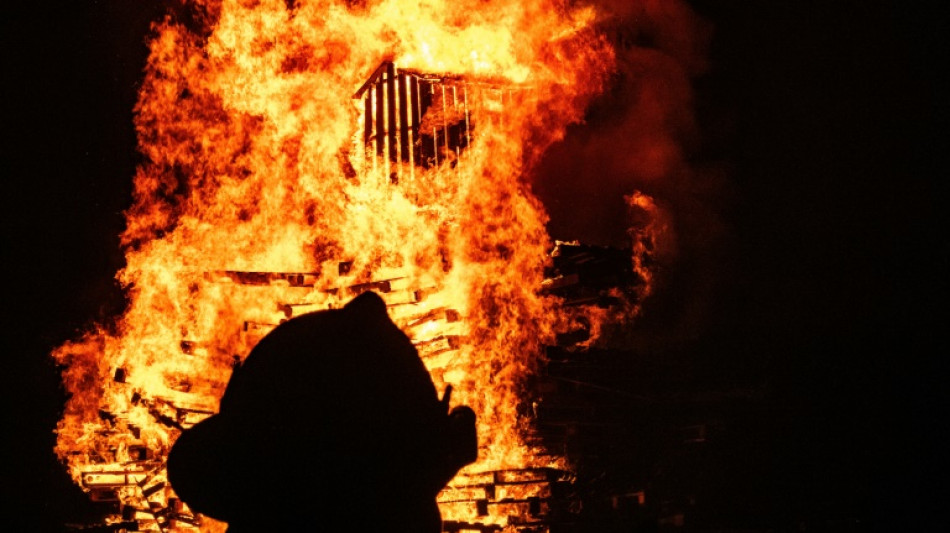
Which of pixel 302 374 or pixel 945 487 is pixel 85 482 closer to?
pixel 302 374

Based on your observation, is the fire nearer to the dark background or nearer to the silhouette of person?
the dark background

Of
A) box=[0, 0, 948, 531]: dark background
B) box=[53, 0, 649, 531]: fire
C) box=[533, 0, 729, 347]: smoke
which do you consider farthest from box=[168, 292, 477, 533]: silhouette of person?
box=[533, 0, 729, 347]: smoke

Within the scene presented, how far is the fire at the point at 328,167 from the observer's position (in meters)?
5.96

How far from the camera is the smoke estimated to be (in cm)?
702

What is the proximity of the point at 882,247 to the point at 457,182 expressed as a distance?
450 centimetres

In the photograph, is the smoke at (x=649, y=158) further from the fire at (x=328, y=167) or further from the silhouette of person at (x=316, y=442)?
the silhouette of person at (x=316, y=442)

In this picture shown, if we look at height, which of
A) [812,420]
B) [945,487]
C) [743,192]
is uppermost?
[743,192]

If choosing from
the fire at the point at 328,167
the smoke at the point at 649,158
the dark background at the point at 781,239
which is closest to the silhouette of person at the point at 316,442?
the fire at the point at 328,167

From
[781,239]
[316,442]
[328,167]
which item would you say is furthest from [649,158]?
[316,442]

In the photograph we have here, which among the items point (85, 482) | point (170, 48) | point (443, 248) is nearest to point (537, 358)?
point (443, 248)

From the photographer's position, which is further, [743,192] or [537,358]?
[743,192]

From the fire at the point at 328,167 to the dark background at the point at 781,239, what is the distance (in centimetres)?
55

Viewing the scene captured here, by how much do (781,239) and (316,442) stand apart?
5.80 metres

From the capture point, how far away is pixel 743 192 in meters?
6.93
